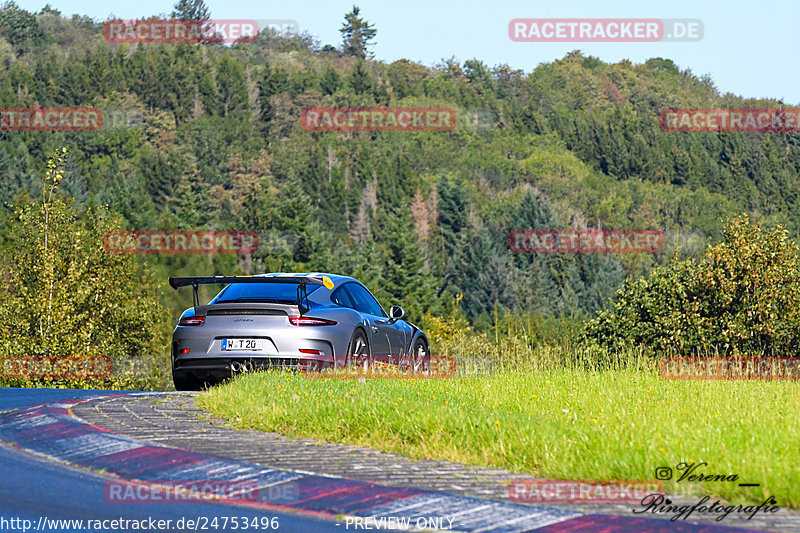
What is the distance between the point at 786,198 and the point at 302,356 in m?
158

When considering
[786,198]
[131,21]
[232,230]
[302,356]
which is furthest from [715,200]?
[302,356]

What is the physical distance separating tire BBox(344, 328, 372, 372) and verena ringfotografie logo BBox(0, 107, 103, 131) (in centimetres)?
12291

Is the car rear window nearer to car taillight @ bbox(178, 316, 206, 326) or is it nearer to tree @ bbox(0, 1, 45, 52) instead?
car taillight @ bbox(178, 316, 206, 326)

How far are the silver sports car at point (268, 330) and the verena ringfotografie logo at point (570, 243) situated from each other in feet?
364

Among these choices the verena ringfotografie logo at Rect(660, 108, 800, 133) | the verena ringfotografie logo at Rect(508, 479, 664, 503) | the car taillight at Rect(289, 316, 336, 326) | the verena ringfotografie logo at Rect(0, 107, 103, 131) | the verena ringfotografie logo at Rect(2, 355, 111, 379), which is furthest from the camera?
the verena ringfotografie logo at Rect(660, 108, 800, 133)

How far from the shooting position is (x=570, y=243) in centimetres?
12638

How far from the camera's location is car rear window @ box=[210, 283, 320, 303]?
14038mm

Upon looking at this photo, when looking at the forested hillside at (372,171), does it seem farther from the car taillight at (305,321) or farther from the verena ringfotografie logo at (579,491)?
the verena ringfotografie logo at (579,491)

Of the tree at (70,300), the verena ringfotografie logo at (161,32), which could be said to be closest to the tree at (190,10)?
the verena ringfotografie logo at (161,32)

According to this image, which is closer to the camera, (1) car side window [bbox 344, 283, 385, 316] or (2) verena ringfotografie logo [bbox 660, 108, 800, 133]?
(1) car side window [bbox 344, 283, 385, 316]

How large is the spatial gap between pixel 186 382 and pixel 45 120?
131m

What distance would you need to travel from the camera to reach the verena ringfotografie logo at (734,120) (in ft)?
582

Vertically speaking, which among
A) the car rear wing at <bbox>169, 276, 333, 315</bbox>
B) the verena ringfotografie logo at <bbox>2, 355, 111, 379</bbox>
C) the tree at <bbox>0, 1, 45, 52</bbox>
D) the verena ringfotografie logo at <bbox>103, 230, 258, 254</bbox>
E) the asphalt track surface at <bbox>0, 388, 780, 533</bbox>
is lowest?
the verena ringfotografie logo at <bbox>2, 355, 111, 379</bbox>

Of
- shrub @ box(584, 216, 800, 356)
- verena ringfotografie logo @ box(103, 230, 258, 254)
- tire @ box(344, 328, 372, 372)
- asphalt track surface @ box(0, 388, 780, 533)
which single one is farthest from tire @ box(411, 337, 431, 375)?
verena ringfotografie logo @ box(103, 230, 258, 254)
